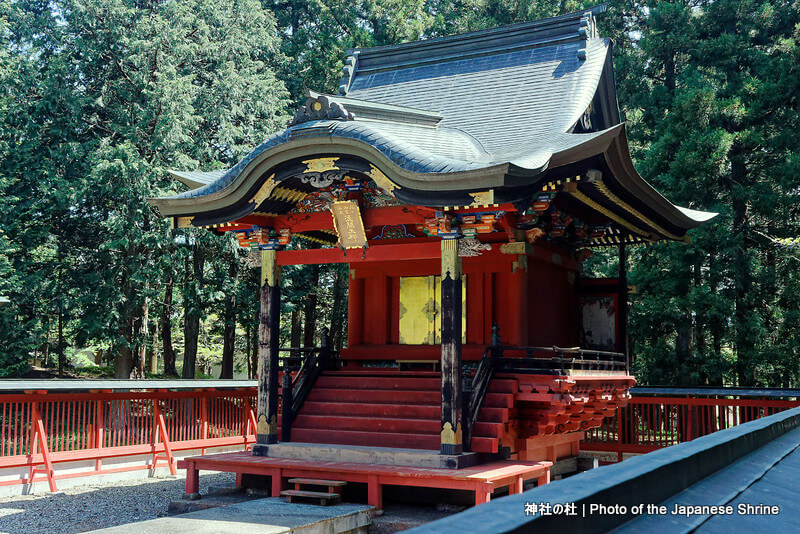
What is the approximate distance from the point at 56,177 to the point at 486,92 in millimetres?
14436

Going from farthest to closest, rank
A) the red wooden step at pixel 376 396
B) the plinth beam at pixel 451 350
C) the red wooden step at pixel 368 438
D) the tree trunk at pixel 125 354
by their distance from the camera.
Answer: the tree trunk at pixel 125 354
the red wooden step at pixel 376 396
the red wooden step at pixel 368 438
the plinth beam at pixel 451 350

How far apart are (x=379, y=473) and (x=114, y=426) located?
5901 mm

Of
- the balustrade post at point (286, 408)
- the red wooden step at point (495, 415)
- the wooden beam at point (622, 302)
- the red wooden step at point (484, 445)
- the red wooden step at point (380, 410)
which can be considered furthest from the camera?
the wooden beam at point (622, 302)

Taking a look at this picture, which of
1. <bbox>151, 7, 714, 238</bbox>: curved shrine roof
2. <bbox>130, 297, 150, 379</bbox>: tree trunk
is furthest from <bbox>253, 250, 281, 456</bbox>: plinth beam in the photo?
<bbox>130, 297, 150, 379</bbox>: tree trunk

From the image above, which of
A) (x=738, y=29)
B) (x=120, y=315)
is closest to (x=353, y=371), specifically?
(x=120, y=315)

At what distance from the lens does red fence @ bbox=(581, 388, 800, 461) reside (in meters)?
14.6

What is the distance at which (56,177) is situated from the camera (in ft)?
74.9

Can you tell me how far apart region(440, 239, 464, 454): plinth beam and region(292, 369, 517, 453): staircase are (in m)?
0.56

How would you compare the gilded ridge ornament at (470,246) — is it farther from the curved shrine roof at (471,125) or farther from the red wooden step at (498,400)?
the red wooden step at (498,400)

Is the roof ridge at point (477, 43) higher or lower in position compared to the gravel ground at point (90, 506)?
higher

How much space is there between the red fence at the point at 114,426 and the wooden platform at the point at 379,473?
2561mm

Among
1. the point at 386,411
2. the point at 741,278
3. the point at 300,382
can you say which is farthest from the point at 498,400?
the point at 741,278

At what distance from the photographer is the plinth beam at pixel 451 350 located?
31.9 feet

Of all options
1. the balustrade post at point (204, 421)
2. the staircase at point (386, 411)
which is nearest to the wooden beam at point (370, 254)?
the staircase at point (386, 411)
